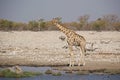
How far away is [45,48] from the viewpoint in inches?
895

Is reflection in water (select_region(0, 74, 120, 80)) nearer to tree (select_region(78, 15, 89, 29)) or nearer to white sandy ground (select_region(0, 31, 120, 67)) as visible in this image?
white sandy ground (select_region(0, 31, 120, 67))

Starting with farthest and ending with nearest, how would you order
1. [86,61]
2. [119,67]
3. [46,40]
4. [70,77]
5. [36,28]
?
1. [36,28]
2. [46,40]
3. [86,61]
4. [119,67]
5. [70,77]

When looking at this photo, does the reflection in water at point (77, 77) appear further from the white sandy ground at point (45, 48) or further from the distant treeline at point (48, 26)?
the distant treeline at point (48, 26)

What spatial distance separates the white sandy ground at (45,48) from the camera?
19.2 m

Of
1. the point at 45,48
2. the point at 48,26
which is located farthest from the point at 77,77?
the point at 48,26

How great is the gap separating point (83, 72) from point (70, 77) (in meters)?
0.93

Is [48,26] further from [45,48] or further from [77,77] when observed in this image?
[77,77]

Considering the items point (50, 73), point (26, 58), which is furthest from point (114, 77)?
point (26, 58)

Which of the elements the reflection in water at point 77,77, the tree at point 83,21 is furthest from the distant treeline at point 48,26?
the reflection in water at point 77,77

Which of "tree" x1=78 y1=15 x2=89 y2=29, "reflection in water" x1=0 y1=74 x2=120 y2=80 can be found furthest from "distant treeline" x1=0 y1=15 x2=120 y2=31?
"reflection in water" x1=0 y1=74 x2=120 y2=80

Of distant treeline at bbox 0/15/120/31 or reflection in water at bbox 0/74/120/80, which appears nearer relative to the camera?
reflection in water at bbox 0/74/120/80

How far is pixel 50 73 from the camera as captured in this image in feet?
52.5

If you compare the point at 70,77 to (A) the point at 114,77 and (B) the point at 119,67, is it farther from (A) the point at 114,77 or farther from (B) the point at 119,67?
(B) the point at 119,67

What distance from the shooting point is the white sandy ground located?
19156 millimetres
